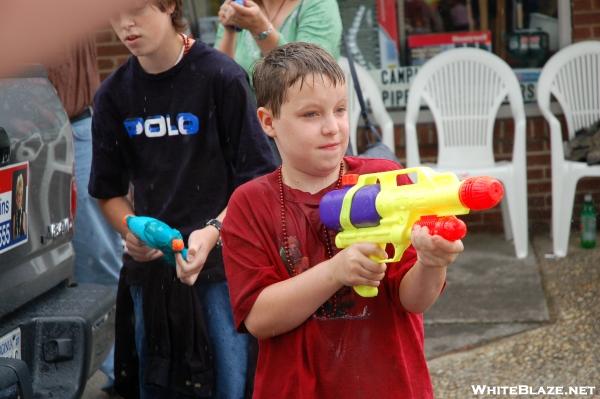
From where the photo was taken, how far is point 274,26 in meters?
3.80

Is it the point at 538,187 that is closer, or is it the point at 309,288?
the point at 309,288

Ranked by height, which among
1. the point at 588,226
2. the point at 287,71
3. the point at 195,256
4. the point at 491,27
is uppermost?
the point at 287,71

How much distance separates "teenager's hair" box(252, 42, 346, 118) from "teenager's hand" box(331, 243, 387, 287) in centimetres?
43

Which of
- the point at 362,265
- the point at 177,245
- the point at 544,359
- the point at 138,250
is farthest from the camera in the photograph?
the point at 544,359

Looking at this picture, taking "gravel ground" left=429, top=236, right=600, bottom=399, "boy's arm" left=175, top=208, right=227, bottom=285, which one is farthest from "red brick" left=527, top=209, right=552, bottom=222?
"boy's arm" left=175, top=208, right=227, bottom=285

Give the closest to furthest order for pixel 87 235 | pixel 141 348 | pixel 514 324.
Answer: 1. pixel 141 348
2. pixel 87 235
3. pixel 514 324

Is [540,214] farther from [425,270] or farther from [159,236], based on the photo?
[425,270]

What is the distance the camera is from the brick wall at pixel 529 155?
7207mm

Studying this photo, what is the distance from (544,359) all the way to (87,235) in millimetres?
2266

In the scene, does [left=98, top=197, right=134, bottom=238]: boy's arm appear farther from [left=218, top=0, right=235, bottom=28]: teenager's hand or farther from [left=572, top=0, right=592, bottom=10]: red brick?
[left=572, top=0, right=592, bottom=10]: red brick

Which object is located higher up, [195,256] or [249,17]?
[249,17]

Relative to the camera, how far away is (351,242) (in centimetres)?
199

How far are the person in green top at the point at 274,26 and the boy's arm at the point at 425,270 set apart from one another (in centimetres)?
168

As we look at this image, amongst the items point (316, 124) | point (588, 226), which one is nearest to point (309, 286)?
point (316, 124)
